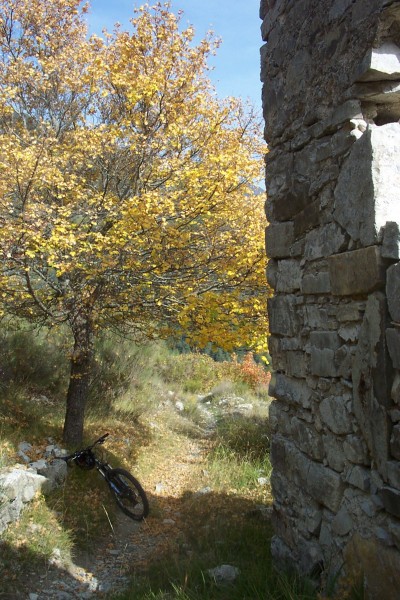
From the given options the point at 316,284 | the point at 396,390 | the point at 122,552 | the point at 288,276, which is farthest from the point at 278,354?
the point at 122,552

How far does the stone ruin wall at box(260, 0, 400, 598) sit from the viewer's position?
255 centimetres

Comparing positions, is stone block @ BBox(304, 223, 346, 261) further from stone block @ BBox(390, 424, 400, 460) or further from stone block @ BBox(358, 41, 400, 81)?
stone block @ BBox(390, 424, 400, 460)

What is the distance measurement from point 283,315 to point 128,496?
3.75 metres

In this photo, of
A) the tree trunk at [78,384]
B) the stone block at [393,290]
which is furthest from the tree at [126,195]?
the stone block at [393,290]

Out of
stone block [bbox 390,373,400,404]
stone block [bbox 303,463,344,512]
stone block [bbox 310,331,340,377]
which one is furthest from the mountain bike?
stone block [bbox 390,373,400,404]

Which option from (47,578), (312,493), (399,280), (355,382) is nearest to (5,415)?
(47,578)

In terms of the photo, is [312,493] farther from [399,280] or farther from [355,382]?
[399,280]

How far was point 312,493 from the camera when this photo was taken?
3.22 meters

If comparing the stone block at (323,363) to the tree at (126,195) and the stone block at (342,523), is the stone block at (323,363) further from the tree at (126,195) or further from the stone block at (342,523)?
the tree at (126,195)

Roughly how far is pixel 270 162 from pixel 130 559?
4.11 m

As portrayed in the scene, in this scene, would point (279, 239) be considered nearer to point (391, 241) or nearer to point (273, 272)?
point (273, 272)

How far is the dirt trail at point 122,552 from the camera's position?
4.55 meters

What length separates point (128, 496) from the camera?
622 centimetres

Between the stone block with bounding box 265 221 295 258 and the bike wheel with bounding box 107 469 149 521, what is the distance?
385 cm
